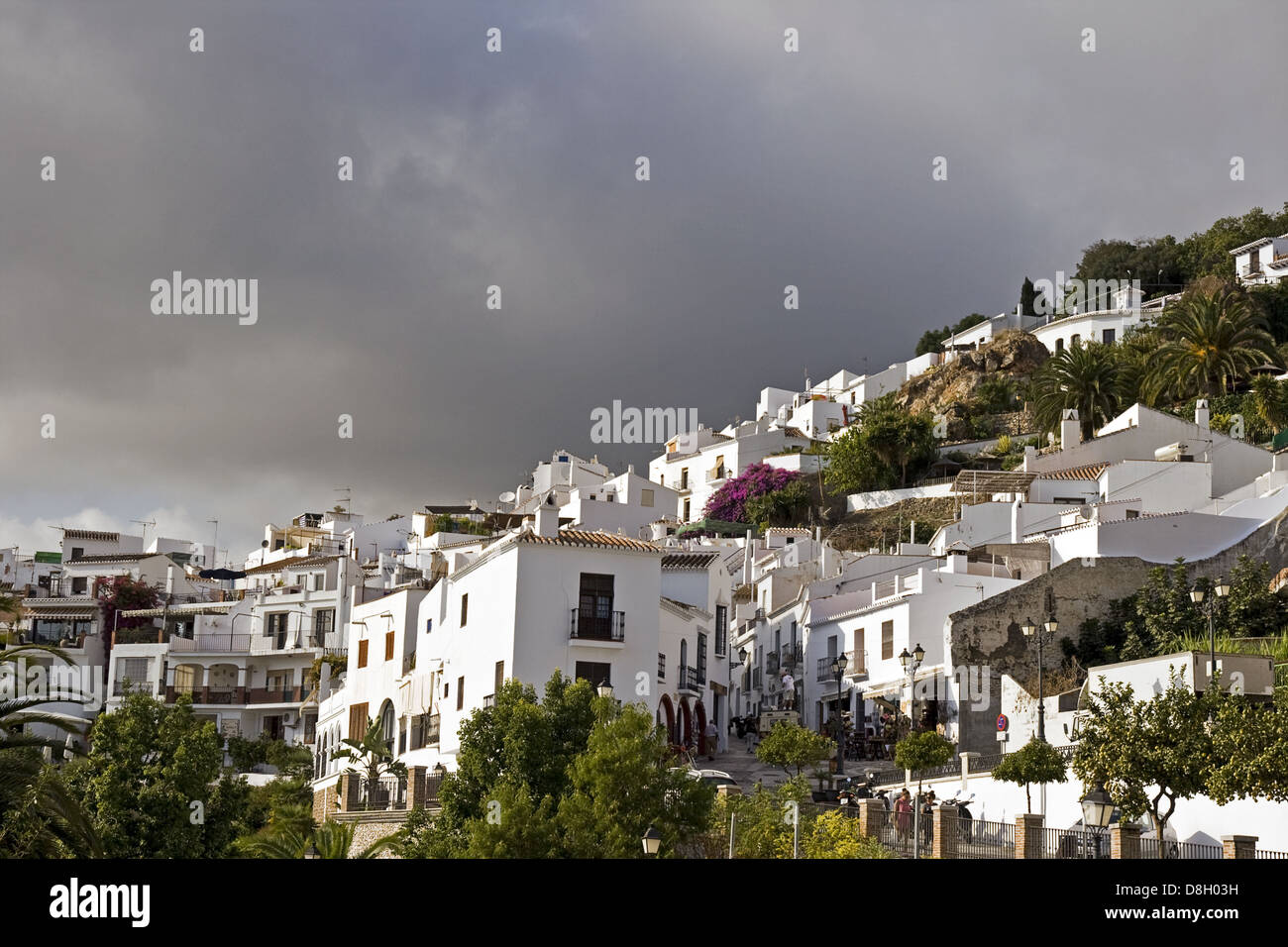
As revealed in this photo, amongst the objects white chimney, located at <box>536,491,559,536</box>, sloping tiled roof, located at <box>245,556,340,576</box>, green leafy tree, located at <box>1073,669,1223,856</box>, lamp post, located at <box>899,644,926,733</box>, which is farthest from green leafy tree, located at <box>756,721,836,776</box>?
sloping tiled roof, located at <box>245,556,340,576</box>

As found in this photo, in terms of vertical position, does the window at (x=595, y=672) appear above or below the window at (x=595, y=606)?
below


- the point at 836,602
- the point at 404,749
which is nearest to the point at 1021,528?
the point at 836,602

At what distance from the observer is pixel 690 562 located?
46.6 m

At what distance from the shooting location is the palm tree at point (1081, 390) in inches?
2938

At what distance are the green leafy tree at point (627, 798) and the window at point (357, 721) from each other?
20.6m

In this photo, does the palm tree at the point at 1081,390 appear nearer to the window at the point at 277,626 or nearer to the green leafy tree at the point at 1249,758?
the window at the point at 277,626

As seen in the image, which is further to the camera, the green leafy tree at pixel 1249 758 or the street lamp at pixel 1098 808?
the street lamp at pixel 1098 808

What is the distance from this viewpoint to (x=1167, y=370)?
7450 cm

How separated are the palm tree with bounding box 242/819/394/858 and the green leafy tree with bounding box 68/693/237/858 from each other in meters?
1.08

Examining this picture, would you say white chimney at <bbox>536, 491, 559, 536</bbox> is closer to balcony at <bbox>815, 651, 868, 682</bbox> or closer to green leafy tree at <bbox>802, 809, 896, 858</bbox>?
balcony at <bbox>815, 651, 868, 682</bbox>

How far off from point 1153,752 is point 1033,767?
359cm

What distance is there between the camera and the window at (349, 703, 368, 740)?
44.7 meters

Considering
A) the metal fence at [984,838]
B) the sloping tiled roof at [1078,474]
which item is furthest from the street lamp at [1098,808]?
the sloping tiled roof at [1078,474]
